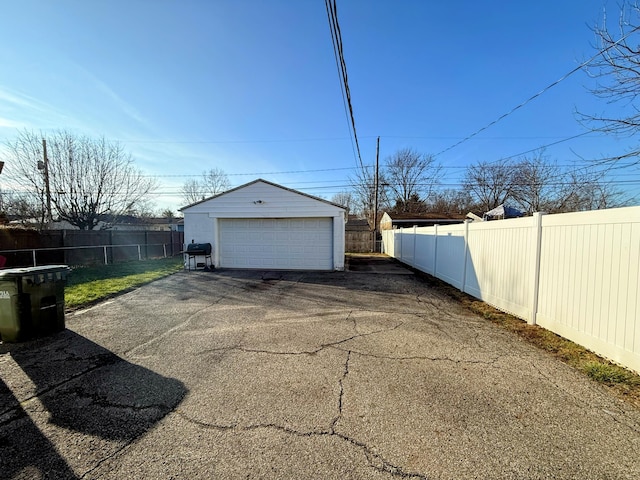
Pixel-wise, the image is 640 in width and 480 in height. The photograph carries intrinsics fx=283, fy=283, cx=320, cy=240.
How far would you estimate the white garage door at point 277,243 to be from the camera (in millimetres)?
12094

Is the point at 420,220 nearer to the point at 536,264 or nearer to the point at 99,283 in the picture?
the point at 536,264

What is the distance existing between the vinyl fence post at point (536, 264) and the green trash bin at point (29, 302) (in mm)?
7808

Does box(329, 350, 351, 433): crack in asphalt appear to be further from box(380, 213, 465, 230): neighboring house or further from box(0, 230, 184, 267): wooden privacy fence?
box(380, 213, 465, 230): neighboring house

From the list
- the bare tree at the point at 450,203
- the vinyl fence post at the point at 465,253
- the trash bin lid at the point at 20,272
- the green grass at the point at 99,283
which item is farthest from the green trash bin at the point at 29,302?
the bare tree at the point at 450,203

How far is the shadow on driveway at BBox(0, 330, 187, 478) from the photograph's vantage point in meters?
2.09

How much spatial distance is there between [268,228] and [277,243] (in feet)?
2.55

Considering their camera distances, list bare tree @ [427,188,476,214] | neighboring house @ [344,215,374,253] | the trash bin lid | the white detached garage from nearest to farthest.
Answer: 1. the trash bin lid
2. the white detached garage
3. neighboring house @ [344,215,374,253]
4. bare tree @ [427,188,476,214]

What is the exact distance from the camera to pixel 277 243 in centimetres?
1227

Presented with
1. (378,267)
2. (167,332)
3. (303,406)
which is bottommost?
(378,267)

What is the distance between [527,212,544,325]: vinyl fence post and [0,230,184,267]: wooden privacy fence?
1449cm

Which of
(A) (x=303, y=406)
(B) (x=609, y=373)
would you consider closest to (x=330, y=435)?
(A) (x=303, y=406)

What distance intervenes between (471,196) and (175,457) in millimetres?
37218

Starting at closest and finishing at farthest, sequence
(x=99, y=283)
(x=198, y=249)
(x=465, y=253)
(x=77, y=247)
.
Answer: (x=465, y=253) < (x=99, y=283) < (x=198, y=249) < (x=77, y=247)

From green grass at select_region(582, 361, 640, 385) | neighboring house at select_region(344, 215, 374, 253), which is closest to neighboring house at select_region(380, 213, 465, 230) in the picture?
neighboring house at select_region(344, 215, 374, 253)
